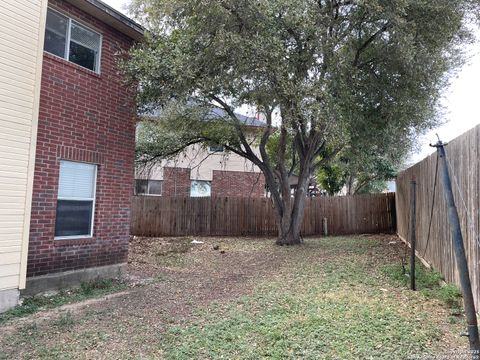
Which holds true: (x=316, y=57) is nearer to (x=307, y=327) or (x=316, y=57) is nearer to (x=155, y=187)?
(x=307, y=327)

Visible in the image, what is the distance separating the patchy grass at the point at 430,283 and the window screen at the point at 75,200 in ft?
20.7

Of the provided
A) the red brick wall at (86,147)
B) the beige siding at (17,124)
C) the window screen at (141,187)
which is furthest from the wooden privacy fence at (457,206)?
the window screen at (141,187)

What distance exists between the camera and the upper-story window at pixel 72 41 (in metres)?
7.20

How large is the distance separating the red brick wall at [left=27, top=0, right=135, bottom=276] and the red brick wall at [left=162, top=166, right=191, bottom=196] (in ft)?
36.5

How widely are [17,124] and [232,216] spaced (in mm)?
11662

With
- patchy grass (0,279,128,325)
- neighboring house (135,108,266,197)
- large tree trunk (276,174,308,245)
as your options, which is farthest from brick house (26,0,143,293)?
neighboring house (135,108,266,197)

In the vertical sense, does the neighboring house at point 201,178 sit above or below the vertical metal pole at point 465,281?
above

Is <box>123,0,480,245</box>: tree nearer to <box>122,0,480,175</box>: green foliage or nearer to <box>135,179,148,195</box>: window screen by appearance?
<box>122,0,480,175</box>: green foliage

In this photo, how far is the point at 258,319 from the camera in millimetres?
5324

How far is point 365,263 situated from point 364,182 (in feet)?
44.8

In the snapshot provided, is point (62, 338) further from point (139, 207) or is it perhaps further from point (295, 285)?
point (139, 207)

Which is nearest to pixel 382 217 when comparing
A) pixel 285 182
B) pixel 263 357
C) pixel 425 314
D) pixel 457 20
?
pixel 285 182

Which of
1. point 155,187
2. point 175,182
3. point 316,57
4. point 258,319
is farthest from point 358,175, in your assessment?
point 258,319

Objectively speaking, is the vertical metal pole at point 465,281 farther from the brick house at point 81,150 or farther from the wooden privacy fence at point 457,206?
the brick house at point 81,150
